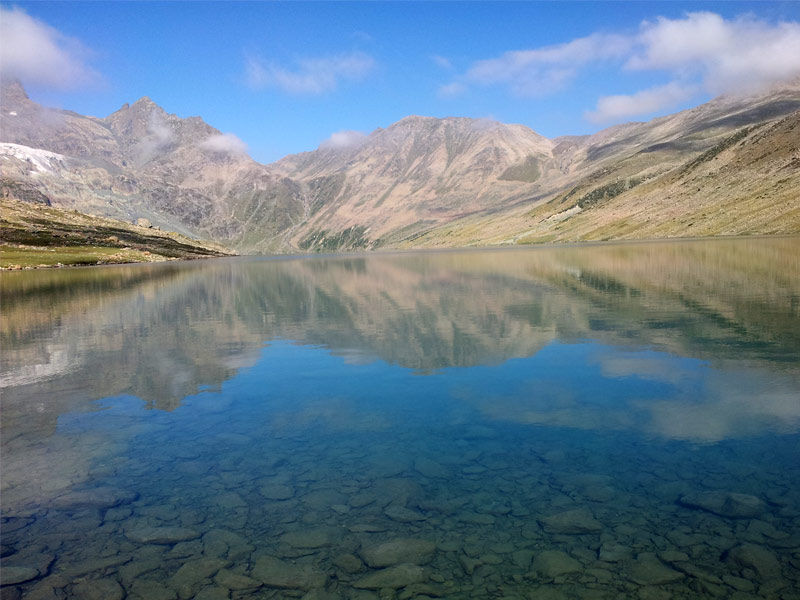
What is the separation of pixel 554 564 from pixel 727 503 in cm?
533

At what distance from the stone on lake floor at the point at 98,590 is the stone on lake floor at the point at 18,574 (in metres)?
1.19

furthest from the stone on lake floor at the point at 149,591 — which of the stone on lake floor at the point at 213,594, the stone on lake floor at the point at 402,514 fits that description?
the stone on lake floor at the point at 402,514

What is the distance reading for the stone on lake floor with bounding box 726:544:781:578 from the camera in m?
10.6

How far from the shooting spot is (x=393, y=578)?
1092 cm

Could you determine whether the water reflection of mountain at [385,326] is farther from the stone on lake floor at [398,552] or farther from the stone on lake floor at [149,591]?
the stone on lake floor at [398,552]

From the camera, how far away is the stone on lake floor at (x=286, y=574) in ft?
35.7

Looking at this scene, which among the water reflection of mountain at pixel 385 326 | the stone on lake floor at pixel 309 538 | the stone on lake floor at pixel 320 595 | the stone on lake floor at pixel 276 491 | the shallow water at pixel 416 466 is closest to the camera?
the stone on lake floor at pixel 320 595

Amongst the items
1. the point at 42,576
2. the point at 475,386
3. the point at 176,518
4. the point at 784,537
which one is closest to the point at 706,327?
the point at 475,386

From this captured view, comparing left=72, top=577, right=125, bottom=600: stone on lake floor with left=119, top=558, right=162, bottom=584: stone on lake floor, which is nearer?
left=72, top=577, right=125, bottom=600: stone on lake floor

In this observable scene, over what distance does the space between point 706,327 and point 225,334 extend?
3648cm

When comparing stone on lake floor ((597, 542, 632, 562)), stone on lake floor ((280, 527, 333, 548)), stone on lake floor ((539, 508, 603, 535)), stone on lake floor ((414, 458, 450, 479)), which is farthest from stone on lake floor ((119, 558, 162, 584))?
stone on lake floor ((597, 542, 632, 562))

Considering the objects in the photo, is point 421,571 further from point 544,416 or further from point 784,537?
point 544,416

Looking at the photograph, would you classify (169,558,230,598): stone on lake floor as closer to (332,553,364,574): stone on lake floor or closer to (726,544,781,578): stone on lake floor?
(332,553,364,574): stone on lake floor

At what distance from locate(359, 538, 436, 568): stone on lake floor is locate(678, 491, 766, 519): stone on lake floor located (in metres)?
6.74
